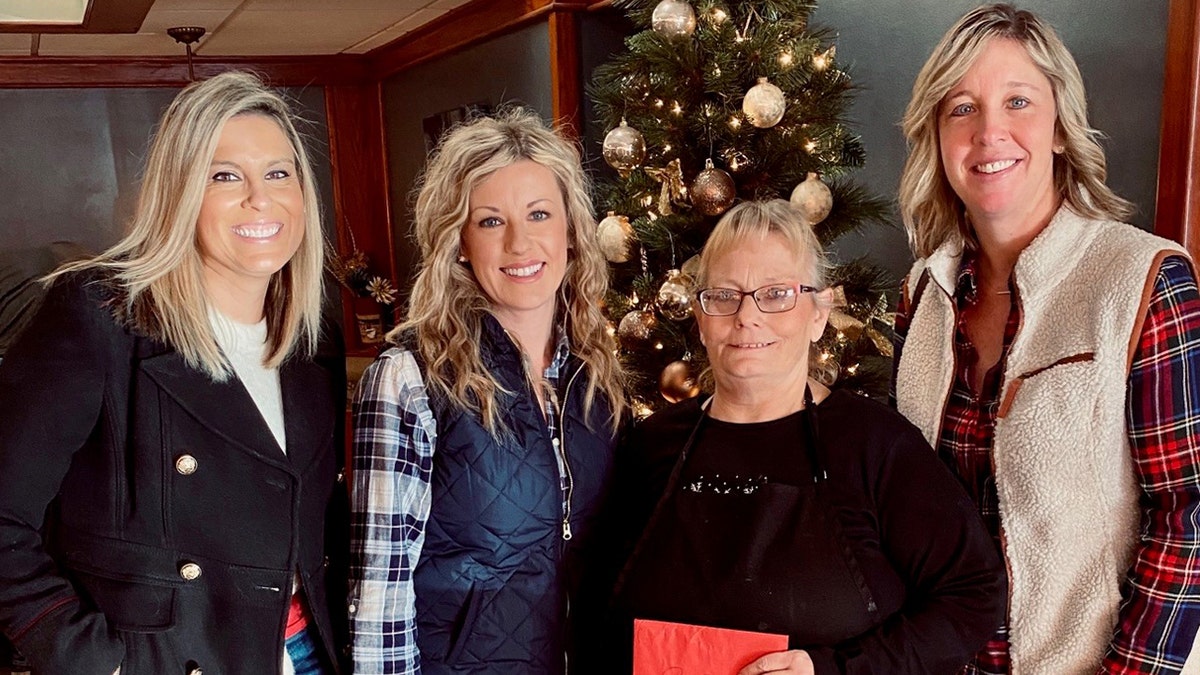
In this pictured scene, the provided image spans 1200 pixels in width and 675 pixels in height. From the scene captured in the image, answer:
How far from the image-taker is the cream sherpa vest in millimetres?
1371

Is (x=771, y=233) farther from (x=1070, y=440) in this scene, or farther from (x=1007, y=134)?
(x=1070, y=440)

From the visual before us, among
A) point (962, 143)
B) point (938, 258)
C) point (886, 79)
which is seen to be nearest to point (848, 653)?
point (938, 258)

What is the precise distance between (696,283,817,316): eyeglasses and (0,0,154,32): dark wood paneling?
3.94 m

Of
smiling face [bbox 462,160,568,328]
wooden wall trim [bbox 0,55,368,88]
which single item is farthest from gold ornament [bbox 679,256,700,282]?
wooden wall trim [bbox 0,55,368,88]

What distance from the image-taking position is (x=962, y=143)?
1.54 meters

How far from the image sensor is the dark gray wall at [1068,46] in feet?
7.57

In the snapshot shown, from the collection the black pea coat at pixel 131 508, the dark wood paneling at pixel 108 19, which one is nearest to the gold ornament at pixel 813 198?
the black pea coat at pixel 131 508

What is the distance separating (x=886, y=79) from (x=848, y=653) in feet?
7.97

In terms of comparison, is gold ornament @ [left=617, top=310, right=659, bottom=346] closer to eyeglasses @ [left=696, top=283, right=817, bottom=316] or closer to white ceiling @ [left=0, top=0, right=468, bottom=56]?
eyeglasses @ [left=696, top=283, right=817, bottom=316]

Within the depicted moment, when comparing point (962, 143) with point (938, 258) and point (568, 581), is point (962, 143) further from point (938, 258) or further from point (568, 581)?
point (568, 581)

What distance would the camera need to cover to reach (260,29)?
5676 millimetres

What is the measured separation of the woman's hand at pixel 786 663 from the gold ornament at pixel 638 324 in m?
1.57

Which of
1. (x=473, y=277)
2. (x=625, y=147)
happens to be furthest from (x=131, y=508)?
(x=625, y=147)

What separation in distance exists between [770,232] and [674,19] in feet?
4.09
